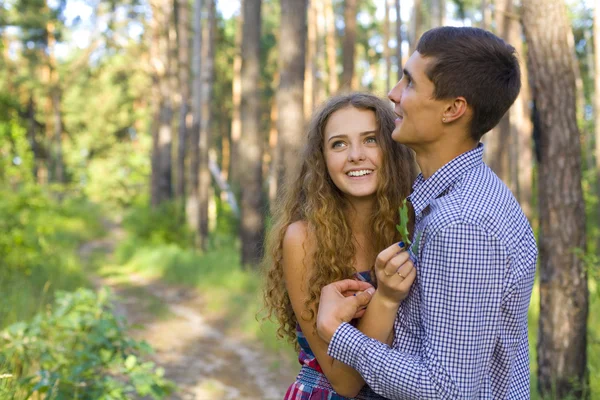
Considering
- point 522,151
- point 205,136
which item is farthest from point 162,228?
point 522,151

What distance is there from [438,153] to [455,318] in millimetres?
572

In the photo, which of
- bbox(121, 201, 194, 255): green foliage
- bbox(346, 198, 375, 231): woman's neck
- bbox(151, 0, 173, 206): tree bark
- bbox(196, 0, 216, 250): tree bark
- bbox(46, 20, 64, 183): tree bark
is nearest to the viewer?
A: bbox(346, 198, 375, 231): woman's neck

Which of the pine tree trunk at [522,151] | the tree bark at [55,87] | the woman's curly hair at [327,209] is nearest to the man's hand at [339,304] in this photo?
the woman's curly hair at [327,209]

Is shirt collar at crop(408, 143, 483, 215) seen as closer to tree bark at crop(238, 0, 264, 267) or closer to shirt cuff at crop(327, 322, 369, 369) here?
shirt cuff at crop(327, 322, 369, 369)

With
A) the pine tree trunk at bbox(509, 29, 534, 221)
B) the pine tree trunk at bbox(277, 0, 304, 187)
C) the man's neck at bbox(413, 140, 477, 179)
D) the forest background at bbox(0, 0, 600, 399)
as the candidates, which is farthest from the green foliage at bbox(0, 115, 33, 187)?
the pine tree trunk at bbox(509, 29, 534, 221)

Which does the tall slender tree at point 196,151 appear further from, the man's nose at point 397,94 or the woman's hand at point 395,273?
the woman's hand at point 395,273

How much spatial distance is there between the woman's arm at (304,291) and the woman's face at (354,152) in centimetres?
23

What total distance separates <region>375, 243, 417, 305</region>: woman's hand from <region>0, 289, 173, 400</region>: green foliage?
2.55m

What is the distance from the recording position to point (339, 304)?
222cm

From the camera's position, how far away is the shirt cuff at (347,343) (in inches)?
79.3

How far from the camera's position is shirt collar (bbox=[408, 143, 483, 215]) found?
2.13 m

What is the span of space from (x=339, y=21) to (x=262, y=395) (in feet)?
120

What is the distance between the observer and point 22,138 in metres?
10.7

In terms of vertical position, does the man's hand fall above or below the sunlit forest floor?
above
